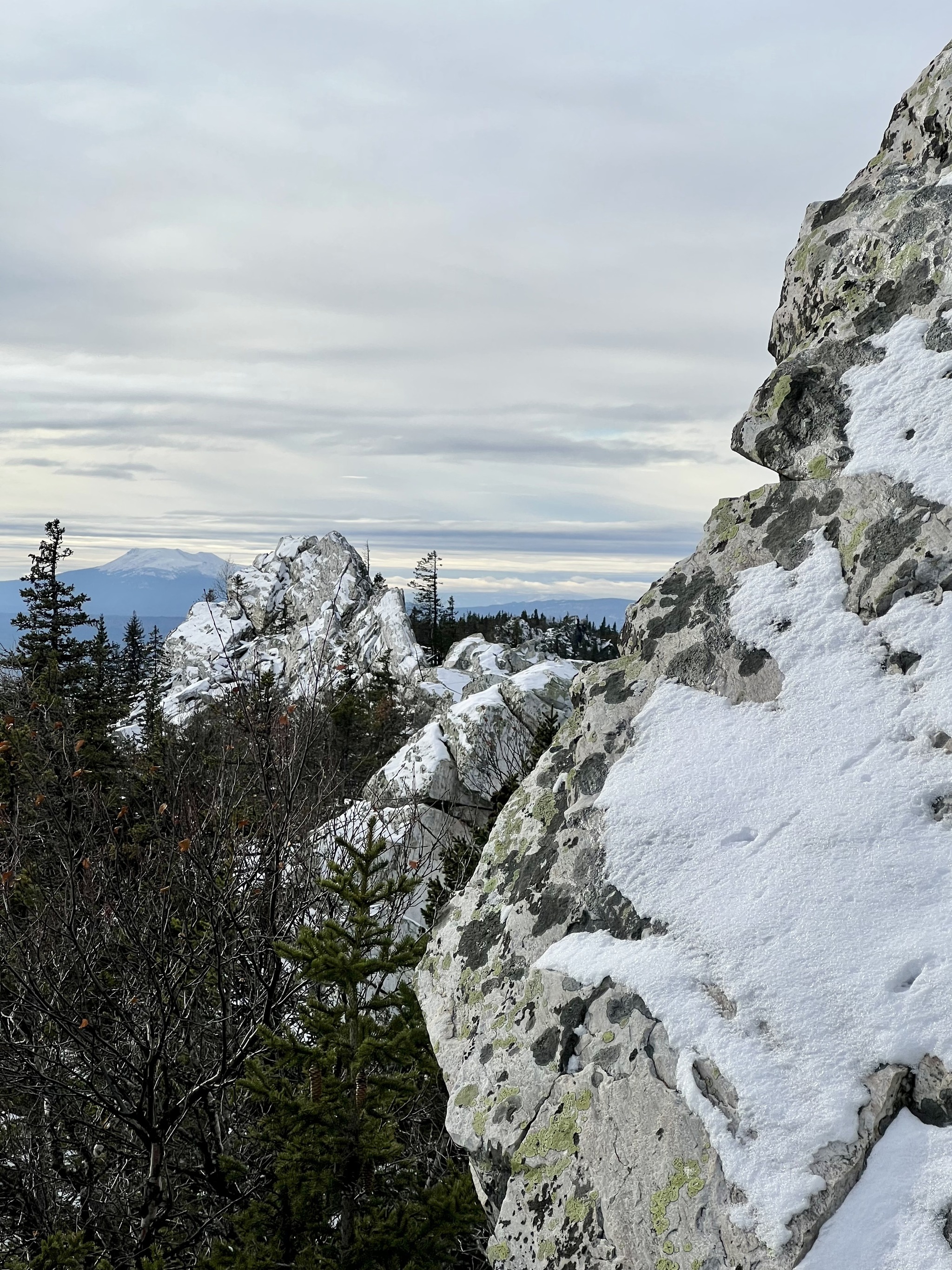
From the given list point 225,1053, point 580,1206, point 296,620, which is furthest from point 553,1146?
point 296,620

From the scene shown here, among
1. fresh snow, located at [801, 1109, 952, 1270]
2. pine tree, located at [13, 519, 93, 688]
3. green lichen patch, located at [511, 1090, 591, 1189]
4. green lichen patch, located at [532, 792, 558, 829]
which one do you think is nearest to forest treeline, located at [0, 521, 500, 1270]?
green lichen patch, located at [532, 792, 558, 829]

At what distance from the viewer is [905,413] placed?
10.4 feet

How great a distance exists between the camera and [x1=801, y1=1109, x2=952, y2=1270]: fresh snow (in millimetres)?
1851

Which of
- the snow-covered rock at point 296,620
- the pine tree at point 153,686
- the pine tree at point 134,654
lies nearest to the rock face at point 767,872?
the pine tree at point 153,686

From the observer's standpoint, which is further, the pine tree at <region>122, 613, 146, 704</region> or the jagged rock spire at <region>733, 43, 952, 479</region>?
the pine tree at <region>122, 613, 146, 704</region>

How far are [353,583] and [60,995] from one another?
59.8m

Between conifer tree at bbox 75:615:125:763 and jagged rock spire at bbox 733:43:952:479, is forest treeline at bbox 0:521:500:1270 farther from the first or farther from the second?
conifer tree at bbox 75:615:125:763

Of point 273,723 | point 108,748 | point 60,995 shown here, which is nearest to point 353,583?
point 108,748

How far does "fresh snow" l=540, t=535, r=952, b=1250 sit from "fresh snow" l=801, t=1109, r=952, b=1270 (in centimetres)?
6

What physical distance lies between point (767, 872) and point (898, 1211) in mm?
872

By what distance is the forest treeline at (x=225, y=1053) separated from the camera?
13.7 feet

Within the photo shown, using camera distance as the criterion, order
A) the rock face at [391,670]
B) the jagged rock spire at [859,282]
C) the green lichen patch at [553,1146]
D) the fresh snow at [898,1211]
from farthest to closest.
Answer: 1. the rock face at [391,670]
2. the jagged rock spire at [859,282]
3. the green lichen patch at [553,1146]
4. the fresh snow at [898,1211]

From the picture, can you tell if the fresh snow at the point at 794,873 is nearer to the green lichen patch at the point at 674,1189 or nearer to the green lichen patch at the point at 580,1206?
the green lichen patch at the point at 674,1189

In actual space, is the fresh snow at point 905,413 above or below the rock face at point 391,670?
above
